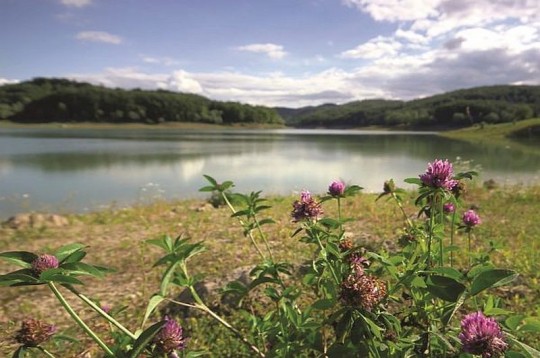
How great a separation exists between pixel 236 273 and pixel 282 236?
3243 mm

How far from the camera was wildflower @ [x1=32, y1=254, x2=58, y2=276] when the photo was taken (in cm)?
A: 177

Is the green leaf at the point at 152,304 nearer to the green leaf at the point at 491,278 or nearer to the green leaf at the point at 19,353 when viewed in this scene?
the green leaf at the point at 19,353

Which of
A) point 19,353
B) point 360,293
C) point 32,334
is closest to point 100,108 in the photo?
point 32,334

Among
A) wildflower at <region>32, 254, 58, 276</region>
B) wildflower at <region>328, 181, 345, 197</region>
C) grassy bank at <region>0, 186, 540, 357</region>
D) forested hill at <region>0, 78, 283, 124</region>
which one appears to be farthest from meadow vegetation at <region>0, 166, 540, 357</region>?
A: forested hill at <region>0, 78, 283, 124</region>

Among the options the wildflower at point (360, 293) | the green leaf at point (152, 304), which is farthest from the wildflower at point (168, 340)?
the wildflower at point (360, 293)

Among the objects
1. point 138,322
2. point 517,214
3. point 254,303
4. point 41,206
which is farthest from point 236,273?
point 41,206

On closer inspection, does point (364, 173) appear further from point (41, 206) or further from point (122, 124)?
point (122, 124)

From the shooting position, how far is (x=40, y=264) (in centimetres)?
178

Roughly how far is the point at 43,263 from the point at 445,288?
1.80 meters

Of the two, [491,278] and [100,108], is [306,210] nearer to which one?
[491,278]

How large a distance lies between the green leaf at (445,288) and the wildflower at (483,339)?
235mm

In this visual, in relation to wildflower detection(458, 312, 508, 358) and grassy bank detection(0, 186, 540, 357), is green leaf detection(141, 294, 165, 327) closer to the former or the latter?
grassy bank detection(0, 186, 540, 357)

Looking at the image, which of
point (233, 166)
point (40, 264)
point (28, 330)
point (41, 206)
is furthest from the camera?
point (233, 166)

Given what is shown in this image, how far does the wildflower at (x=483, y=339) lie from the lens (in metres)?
1.70
